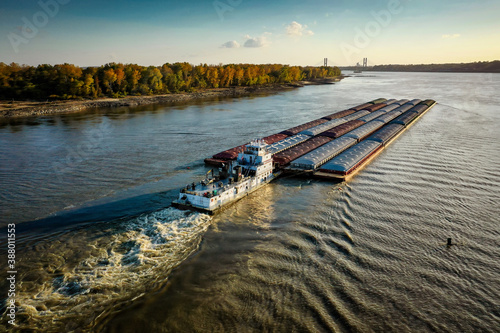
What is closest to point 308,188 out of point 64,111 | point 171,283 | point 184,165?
point 184,165

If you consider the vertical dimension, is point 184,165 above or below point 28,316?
above

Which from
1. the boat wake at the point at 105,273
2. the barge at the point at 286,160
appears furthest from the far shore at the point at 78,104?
the boat wake at the point at 105,273

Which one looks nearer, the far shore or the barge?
the barge

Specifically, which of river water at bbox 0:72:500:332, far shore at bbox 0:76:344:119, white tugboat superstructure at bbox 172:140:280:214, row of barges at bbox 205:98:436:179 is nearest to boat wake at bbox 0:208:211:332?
river water at bbox 0:72:500:332

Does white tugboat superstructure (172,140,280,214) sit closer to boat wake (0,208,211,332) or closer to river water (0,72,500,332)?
river water (0,72,500,332)

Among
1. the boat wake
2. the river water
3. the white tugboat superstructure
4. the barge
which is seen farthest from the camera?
the barge

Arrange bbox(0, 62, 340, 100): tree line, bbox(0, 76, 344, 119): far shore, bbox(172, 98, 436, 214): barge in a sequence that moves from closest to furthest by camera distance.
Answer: bbox(172, 98, 436, 214): barge, bbox(0, 76, 344, 119): far shore, bbox(0, 62, 340, 100): tree line

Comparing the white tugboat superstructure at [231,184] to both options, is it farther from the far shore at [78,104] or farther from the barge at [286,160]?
the far shore at [78,104]

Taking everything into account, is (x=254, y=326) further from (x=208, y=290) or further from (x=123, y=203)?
(x=123, y=203)
